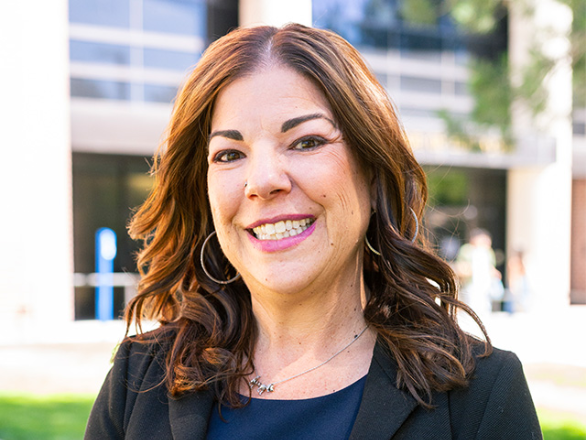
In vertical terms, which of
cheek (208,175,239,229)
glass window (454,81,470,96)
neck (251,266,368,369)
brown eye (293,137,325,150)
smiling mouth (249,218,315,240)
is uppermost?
glass window (454,81,470,96)

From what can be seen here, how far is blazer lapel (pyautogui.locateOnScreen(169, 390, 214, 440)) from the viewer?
186 cm

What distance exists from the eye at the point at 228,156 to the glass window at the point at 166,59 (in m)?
11.3

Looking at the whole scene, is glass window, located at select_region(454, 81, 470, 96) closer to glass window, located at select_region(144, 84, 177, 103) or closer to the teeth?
glass window, located at select_region(144, 84, 177, 103)

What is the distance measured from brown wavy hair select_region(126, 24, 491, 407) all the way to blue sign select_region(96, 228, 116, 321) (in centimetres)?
1073

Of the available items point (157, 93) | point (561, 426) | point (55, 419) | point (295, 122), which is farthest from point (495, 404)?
point (157, 93)

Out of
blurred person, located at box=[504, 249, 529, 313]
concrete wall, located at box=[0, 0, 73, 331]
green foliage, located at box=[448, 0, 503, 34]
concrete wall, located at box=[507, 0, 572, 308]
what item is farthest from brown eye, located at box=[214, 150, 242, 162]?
concrete wall, located at box=[507, 0, 572, 308]

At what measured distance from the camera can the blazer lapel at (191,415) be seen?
1.86m

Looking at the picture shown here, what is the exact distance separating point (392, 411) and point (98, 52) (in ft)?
39.3

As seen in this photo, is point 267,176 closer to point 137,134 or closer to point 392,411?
point 392,411

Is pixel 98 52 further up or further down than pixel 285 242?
further up

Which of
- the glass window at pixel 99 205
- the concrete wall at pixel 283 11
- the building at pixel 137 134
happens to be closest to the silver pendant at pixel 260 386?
the concrete wall at pixel 283 11

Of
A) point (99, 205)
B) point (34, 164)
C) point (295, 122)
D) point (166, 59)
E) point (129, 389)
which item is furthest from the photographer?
point (99, 205)

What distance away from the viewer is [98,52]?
12344 mm

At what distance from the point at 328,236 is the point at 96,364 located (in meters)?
6.80
